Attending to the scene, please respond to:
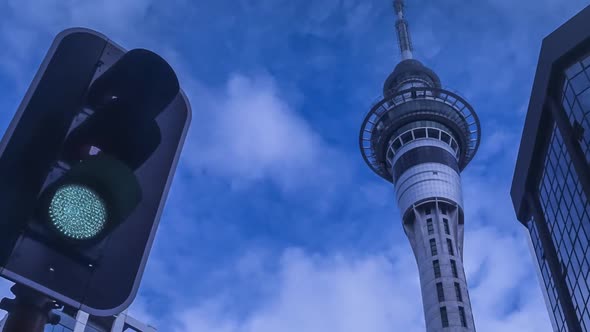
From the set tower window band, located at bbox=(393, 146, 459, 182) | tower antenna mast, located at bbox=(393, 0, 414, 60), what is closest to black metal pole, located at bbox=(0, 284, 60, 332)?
tower window band, located at bbox=(393, 146, 459, 182)

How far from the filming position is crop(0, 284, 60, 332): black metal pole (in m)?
2.62

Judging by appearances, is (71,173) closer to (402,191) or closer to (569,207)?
(569,207)

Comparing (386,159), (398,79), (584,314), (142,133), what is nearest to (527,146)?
(584,314)

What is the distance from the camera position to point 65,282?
2.82 m

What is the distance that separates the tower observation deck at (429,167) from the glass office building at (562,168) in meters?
28.7

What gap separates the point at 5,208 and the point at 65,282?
0.44 m

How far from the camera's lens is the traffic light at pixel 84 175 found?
9.10ft

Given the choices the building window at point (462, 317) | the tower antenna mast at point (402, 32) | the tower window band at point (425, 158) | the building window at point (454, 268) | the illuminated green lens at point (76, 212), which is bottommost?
the illuminated green lens at point (76, 212)

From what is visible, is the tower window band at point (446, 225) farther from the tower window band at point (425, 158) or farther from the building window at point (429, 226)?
the tower window band at point (425, 158)

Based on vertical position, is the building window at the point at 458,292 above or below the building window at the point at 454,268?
below

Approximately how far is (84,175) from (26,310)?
672 millimetres

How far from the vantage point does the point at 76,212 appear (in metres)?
2.81

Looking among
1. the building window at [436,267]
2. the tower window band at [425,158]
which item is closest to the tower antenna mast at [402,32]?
the tower window band at [425,158]

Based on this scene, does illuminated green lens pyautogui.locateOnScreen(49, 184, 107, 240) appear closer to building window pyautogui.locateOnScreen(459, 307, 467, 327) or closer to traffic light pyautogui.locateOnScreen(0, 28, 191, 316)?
traffic light pyautogui.locateOnScreen(0, 28, 191, 316)
